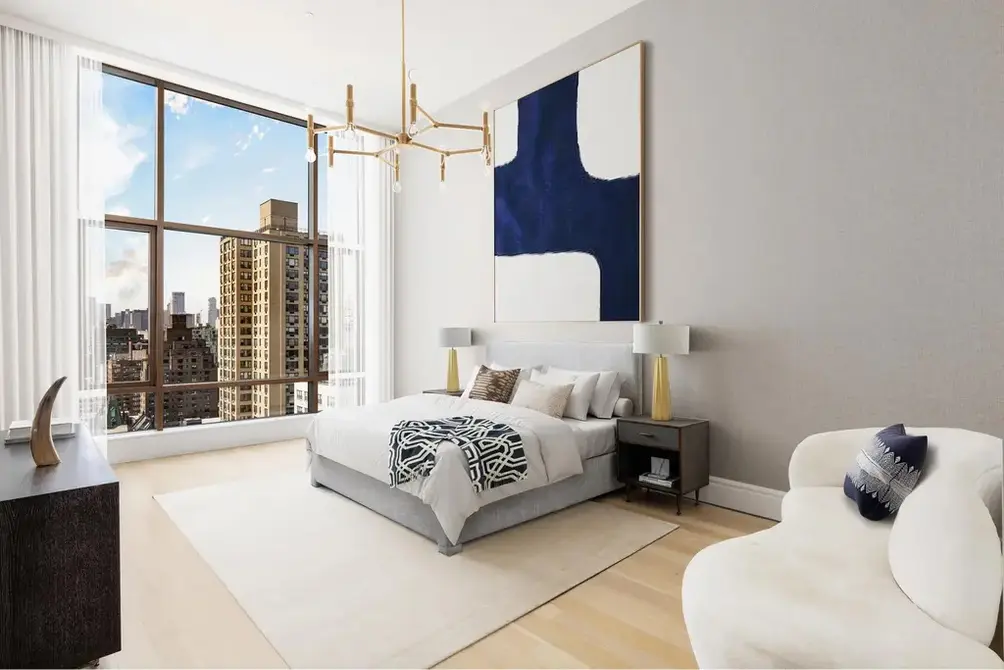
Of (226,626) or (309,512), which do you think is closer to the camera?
(226,626)

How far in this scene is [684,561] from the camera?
9.00ft

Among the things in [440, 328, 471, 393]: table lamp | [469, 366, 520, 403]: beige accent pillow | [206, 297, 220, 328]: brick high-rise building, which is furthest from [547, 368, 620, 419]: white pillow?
[206, 297, 220, 328]: brick high-rise building

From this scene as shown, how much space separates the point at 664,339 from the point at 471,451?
147 centimetres

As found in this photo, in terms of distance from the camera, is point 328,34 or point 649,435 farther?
point 328,34

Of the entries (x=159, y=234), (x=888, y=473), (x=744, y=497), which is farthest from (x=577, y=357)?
(x=159, y=234)

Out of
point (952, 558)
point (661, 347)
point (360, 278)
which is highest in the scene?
point (360, 278)

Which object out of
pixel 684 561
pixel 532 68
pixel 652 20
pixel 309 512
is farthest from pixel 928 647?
pixel 532 68

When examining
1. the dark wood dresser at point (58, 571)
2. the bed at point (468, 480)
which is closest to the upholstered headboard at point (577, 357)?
the bed at point (468, 480)

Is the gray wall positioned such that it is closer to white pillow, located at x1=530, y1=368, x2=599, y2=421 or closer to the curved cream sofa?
white pillow, located at x1=530, y1=368, x2=599, y2=421

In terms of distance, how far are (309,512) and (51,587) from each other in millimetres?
1657

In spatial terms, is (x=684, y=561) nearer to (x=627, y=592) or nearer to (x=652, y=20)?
(x=627, y=592)

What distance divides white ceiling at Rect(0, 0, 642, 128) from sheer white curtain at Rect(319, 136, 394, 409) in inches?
41.7

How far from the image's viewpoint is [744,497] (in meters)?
3.47

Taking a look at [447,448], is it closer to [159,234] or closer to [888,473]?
[888,473]
